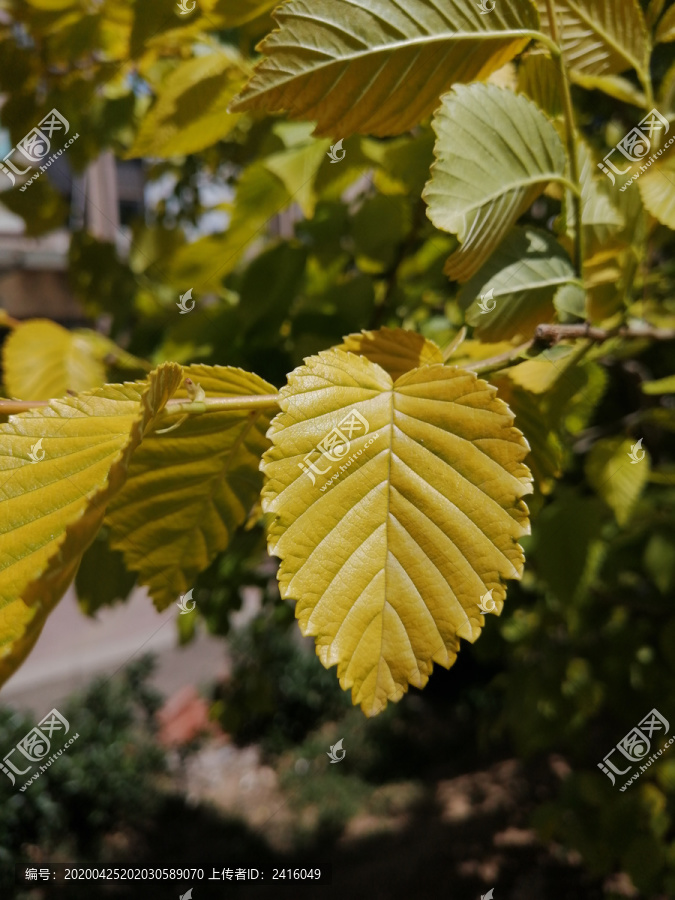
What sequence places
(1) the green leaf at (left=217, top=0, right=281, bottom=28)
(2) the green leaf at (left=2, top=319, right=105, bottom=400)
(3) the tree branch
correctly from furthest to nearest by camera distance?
(2) the green leaf at (left=2, top=319, right=105, bottom=400), (1) the green leaf at (left=217, top=0, right=281, bottom=28), (3) the tree branch

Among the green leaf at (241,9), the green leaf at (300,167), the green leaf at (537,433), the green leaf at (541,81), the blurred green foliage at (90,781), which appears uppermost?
the green leaf at (241,9)

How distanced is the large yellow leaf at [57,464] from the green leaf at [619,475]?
2.93 ft

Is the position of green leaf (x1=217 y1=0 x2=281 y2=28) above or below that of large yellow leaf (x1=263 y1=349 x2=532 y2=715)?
above

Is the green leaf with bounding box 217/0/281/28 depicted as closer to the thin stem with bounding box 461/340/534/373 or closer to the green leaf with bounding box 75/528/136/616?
the thin stem with bounding box 461/340/534/373

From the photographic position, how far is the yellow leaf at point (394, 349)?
22.8 inches

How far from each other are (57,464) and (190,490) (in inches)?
6.7

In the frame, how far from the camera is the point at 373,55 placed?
20.6 inches

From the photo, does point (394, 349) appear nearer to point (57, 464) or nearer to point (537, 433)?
point (537, 433)

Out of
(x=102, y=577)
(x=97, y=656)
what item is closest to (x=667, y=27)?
(x=102, y=577)

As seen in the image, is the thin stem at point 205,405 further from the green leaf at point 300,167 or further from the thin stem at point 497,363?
the green leaf at point 300,167

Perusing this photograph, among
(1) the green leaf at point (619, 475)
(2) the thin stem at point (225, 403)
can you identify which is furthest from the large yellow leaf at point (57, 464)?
(1) the green leaf at point (619, 475)

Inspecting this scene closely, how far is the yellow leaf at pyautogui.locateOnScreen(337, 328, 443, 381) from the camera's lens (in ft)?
1.90

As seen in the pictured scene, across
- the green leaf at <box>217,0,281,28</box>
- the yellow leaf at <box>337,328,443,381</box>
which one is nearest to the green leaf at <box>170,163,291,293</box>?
the green leaf at <box>217,0,281,28</box>

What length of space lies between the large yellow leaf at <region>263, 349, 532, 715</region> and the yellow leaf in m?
0.08
